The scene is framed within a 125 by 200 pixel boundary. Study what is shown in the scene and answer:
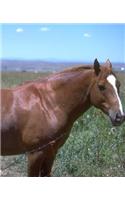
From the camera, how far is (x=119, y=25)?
11.2ft

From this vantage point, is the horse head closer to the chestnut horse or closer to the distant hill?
the chestnut horse

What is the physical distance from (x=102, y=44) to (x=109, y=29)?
172mm

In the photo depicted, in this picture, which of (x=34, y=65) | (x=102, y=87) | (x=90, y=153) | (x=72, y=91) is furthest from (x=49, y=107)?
(x=90, y=153)

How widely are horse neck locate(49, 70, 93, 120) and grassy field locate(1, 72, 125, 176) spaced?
0.53 m

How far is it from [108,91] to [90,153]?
34.6 inches

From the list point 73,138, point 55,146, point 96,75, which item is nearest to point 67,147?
point 73,138

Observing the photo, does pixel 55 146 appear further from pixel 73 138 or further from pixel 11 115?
pixel 73 138

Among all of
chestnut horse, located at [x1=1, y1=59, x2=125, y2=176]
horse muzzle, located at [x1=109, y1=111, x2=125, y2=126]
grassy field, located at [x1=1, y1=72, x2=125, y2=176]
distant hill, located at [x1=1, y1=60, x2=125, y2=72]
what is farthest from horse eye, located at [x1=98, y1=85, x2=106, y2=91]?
grassy field, located at [x1=1, y1=72, x2=125, y2=176]

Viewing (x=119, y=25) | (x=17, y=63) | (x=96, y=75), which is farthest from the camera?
(x=17, y=63)

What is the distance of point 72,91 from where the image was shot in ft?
10.5

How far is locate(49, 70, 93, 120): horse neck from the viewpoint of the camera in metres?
3.19

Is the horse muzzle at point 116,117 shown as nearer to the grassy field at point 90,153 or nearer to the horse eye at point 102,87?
the horse eye at point 102,87

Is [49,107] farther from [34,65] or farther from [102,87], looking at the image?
[34,65]
